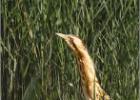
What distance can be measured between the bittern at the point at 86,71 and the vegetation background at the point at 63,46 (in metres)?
0.08

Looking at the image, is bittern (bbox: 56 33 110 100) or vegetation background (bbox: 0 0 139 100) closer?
bittern (bbox: 56 33 110 100)

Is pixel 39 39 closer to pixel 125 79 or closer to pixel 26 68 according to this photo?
pixel 26 68

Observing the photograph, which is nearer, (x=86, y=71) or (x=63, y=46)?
(x=86, y=71)

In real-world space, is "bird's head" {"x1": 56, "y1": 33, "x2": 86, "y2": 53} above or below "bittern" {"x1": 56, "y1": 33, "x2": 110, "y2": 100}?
above

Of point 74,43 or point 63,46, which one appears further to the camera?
point 63,46

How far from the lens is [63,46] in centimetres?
114

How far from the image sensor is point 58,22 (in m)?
1.17

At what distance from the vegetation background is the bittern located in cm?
8

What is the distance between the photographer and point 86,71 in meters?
1.01

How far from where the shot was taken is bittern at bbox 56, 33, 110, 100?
1.00m

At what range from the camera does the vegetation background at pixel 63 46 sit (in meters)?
1.13

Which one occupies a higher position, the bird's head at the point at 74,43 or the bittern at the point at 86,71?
the bird's head at the point at 74,43

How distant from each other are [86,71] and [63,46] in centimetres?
15

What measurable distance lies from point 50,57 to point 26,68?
0.06 m
